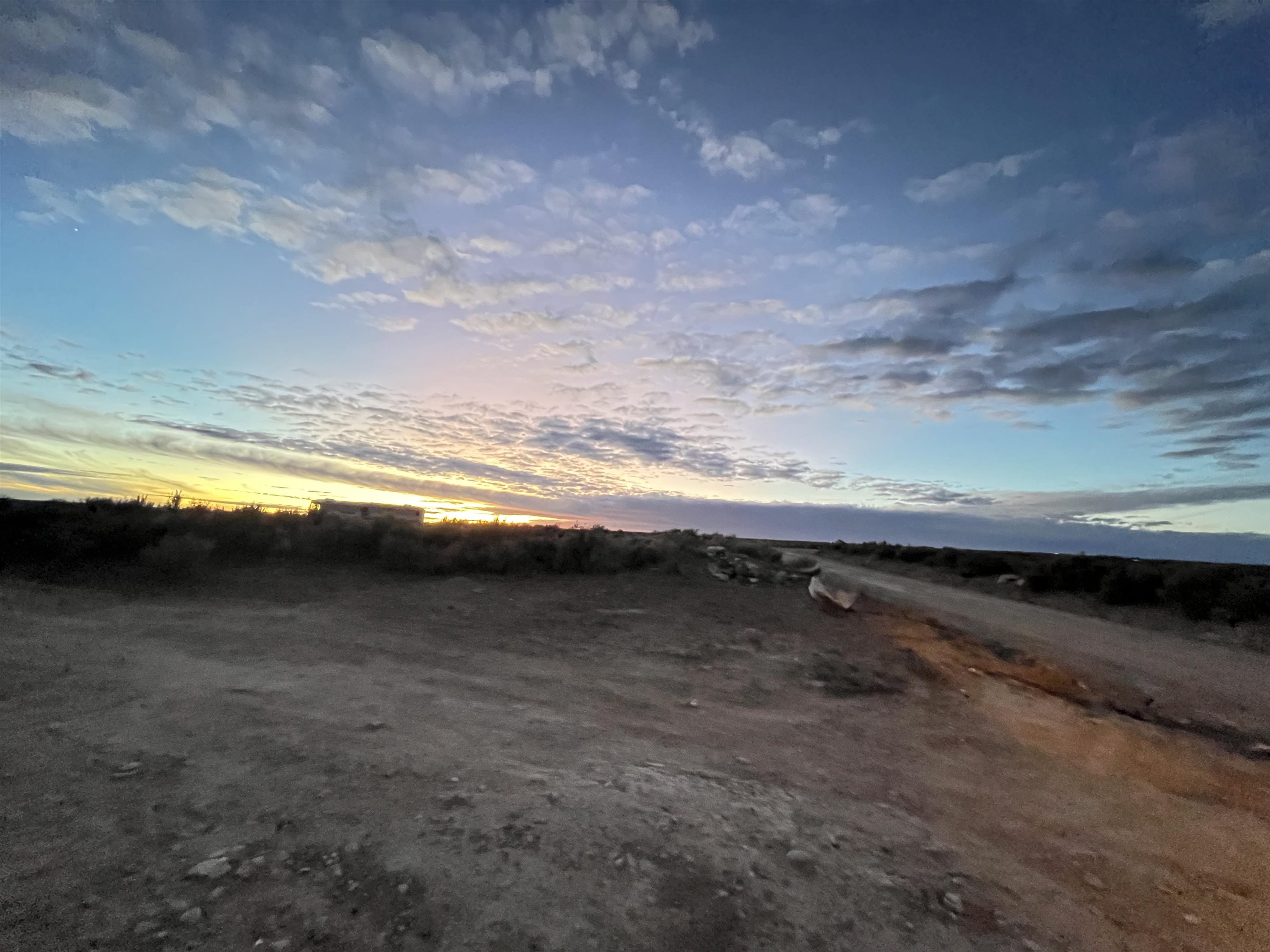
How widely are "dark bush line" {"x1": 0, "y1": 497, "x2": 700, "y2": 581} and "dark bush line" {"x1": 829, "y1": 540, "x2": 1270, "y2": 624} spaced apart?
41.6 ft

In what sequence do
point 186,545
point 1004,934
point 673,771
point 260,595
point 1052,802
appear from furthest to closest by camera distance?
point 186,545
point 260,595
point 1052,802
point 673,771
point 1004,934

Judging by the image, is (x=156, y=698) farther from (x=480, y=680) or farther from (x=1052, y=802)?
(x=1052, y=802)

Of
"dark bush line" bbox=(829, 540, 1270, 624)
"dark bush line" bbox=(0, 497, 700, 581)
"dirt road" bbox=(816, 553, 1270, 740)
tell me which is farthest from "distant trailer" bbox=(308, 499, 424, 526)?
"dark bush line" bbox=(829, 540, 1270, 624)

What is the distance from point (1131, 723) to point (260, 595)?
13.4 meters

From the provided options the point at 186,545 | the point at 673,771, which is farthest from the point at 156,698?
the point at 186,545

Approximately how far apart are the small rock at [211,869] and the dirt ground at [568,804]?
0.04m

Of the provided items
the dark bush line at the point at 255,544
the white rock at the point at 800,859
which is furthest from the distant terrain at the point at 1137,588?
the white rock at the point at 800,859

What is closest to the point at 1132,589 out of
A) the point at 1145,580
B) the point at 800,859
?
the point at 1145,580

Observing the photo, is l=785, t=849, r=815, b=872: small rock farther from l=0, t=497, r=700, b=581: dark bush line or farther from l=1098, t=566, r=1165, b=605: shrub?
l=1098, t=566, r=1165, b=605: shrub

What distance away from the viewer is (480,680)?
25.4 ft

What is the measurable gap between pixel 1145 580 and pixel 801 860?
813 inches

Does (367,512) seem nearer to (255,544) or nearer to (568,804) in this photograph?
(255,544)

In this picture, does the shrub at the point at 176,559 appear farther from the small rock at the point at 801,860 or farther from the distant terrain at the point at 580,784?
the small rock at the point at 801,860

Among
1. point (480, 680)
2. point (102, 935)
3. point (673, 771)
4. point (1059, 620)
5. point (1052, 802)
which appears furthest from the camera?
point (1059, 620)
